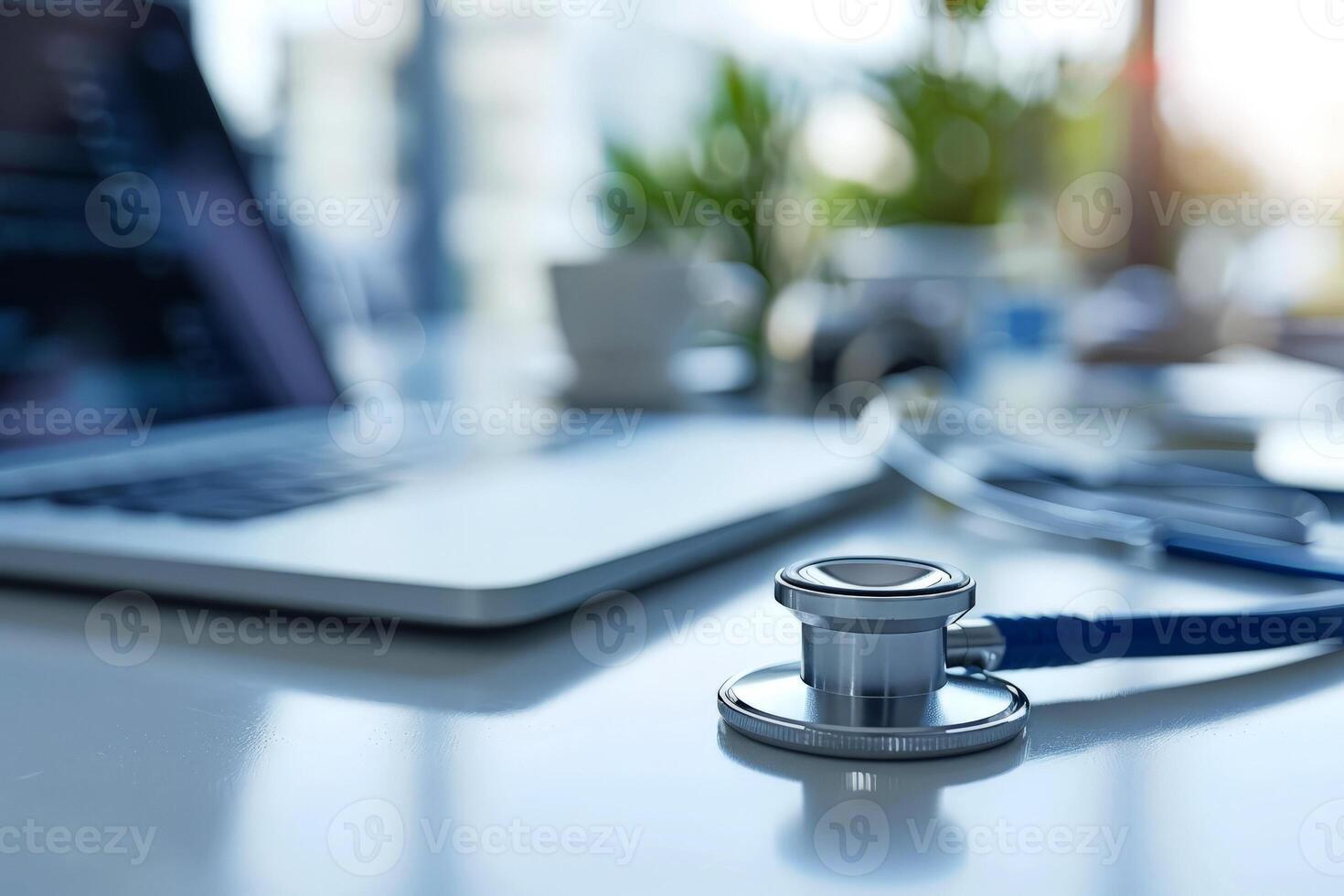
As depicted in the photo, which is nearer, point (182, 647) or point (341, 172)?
point (182, 647)

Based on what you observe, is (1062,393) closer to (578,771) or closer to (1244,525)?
(1244,525)

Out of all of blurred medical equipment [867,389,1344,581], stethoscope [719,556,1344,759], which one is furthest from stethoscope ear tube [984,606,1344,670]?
blurred medical equipment [867,389,1344,581]

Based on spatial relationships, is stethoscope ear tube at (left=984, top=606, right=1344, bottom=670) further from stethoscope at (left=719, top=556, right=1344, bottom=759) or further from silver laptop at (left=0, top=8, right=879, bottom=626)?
silver laptop at (left=0, top=8, right=879, bottom=626)

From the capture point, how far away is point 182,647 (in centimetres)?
39

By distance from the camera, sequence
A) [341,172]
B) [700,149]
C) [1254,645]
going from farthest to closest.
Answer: [341,172] < [700,149] < [1254,645]

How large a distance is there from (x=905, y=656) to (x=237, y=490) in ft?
1.13

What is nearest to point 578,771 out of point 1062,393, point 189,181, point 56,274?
point 56,274

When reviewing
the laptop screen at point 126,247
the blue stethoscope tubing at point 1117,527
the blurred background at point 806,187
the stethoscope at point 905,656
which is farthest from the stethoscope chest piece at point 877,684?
the blurred background at point 806,187

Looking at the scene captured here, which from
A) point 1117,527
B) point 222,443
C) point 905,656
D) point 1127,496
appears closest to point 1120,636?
point 905,656

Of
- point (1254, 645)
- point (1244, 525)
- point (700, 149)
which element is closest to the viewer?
point (1254, 645)

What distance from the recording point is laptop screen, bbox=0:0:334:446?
27.9 inches

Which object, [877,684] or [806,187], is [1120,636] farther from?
[806,187]

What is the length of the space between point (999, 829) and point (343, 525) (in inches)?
11.6

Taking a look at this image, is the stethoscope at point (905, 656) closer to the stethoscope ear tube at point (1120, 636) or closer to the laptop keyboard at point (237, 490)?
the stethoscope ear tube at point (1120, 636)
